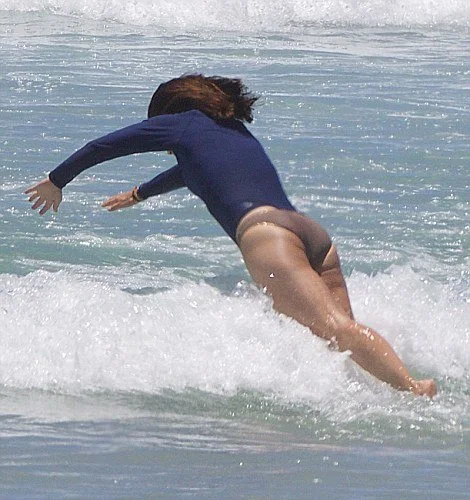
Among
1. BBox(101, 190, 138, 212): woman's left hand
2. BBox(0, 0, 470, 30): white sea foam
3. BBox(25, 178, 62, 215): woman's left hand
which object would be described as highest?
BBox(0, 0, 470, 30): white sea foam

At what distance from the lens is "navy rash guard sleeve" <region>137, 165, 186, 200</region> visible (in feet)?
19.1

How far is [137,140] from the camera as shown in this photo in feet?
18.1

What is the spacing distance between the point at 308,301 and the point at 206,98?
1.00 metres

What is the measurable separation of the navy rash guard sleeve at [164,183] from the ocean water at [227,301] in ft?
1.57

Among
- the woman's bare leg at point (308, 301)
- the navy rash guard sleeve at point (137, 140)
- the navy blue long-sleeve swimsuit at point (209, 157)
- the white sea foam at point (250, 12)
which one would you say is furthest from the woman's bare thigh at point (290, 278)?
the white sea foam at point (250, 12)

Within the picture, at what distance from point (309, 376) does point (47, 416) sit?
108 cm

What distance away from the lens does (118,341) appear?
18.3 ft

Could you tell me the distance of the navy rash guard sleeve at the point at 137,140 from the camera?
5504mm

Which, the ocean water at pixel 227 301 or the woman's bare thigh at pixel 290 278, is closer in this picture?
the ocean water at pixel 227 301

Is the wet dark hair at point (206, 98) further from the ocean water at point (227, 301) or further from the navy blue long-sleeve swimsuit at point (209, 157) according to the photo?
the ocean water at point (227, 301)

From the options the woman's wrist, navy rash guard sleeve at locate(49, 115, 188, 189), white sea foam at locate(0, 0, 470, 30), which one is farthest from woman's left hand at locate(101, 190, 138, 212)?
white sea foam at locate(0, 0, 470, 30)

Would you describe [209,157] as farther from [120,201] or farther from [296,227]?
[120,201]

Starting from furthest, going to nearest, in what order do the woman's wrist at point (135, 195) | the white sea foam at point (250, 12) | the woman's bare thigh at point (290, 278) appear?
the white sea foam at point (250, 12) → the woman's wrist at point (135, 195) → the woman's bare thigh at point (290, 278)

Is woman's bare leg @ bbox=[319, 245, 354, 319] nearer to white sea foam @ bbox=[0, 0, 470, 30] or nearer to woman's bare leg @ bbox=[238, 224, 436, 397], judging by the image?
woman's bare leg @ bbox=[238, 224, 436, 397]
